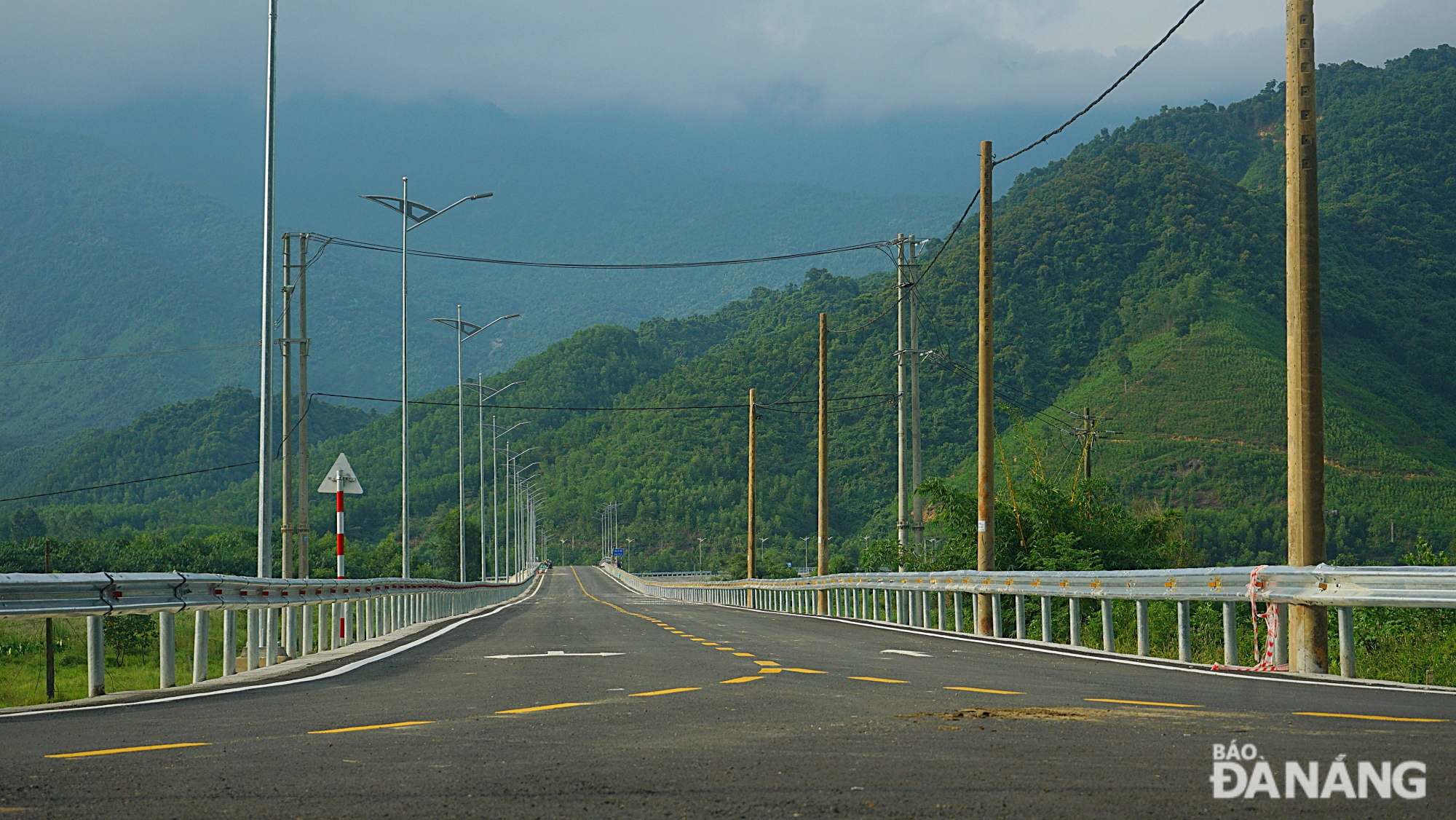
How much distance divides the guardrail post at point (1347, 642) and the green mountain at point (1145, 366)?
4595 centimetres

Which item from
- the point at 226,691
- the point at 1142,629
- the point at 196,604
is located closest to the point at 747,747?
the point at 226,691

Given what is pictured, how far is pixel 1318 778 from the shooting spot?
647cm

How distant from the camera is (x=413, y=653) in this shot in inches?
744

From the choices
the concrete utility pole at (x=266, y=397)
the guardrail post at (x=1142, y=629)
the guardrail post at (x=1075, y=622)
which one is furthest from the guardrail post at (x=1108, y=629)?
the concrete utility pole at (x=266, y=397)

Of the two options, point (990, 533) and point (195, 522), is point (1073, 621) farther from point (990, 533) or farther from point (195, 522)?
point (195, 522)

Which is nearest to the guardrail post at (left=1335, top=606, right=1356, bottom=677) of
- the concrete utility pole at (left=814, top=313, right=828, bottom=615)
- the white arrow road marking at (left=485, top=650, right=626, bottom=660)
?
the white arrow road marking at (left=485, top=650, right=626, bottom=660)

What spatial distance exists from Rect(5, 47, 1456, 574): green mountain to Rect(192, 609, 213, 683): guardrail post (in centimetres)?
4582

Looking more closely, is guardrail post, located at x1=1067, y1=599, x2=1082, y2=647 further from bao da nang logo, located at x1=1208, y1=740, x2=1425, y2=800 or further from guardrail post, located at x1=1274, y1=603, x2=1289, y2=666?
bao da nang logo, located at x1=1208, y1=740, x2=1425, y2=800

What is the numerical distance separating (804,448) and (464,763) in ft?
352

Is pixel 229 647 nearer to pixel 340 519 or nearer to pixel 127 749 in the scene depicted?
pixel 127 749

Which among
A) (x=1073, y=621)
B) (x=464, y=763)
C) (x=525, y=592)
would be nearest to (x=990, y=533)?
(x=1073, y=621)

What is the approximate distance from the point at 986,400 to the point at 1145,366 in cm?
6834

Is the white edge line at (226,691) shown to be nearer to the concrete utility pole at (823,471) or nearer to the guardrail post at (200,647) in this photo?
the guardrail post at (200,647)

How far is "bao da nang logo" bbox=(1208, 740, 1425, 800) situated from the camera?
6148mm
